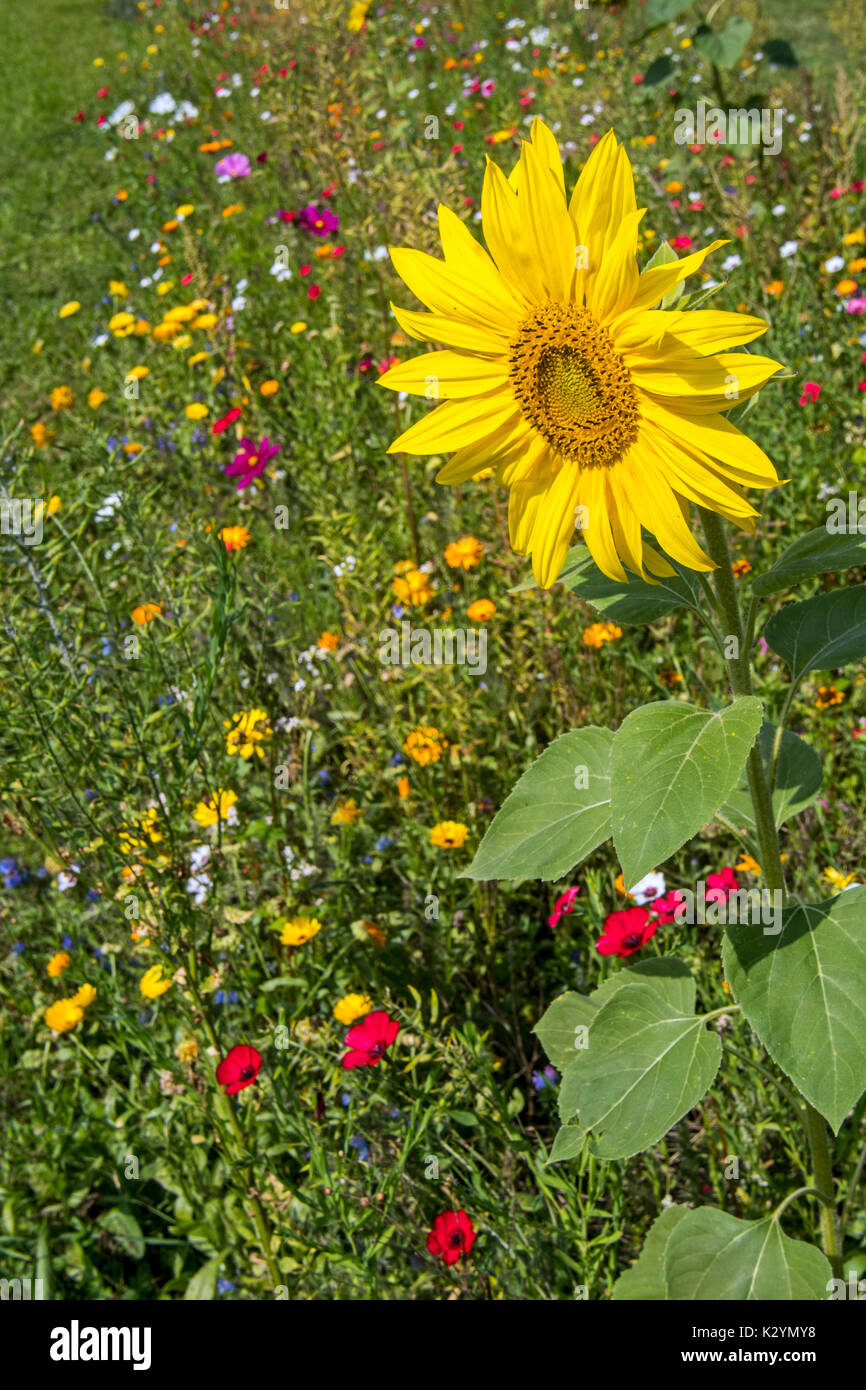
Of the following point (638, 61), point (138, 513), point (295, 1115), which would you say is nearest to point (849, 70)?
point (638, 61)

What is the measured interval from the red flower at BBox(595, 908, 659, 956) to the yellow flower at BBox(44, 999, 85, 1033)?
124cm

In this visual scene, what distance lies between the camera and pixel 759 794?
1.43m

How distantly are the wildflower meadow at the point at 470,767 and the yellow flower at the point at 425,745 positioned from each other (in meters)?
0.02

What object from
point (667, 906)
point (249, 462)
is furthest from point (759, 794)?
point (249, 462)

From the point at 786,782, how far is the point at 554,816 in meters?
0.41

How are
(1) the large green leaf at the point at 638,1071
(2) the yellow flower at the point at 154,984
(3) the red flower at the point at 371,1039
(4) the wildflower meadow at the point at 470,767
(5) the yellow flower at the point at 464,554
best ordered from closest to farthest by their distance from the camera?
(4) the wildflower meadow at the point at 470,767 → (1) the large green leaf at the point at 638,1071 → (3) the red flower at the point at 371,1039 → (2) the yellow flower at the point at 154,984 → (5) the yellow flower at the point at 464,554

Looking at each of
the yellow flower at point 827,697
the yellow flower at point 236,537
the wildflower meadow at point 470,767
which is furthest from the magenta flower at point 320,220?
the yellow flower at point 827,697

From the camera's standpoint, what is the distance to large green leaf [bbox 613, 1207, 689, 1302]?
1705mm

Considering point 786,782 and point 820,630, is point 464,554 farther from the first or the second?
point 820,630

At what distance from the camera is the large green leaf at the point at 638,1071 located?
4.60ft

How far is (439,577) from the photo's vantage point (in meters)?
3.47

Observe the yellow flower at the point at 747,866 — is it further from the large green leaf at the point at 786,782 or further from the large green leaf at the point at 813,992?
the large green leaf at the point at 813,992

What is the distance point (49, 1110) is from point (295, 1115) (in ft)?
3.33
